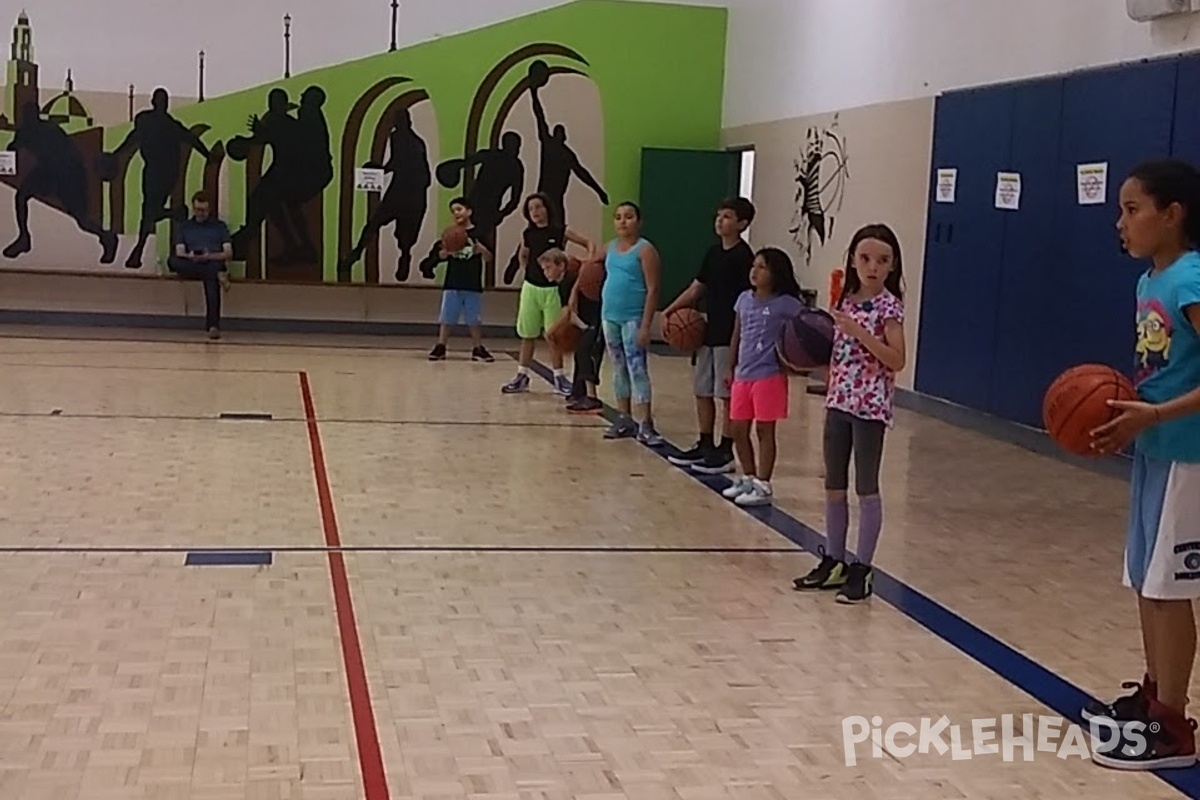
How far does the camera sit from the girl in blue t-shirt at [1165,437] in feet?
11.6

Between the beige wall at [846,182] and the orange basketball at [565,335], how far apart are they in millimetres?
2736

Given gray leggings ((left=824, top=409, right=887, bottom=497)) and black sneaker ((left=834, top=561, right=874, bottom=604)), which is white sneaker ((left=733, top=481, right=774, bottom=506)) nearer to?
black sneaker ((left=834, top=561, right=874, bottom=604))

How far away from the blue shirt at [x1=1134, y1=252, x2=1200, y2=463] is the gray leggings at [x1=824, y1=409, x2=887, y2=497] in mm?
1379

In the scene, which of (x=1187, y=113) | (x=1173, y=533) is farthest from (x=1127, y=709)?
(x=1187, y=113)

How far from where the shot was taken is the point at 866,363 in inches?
194

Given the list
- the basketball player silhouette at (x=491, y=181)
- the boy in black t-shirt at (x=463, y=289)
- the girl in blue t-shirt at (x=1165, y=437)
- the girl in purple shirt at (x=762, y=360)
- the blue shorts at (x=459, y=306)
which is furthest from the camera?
the basketball player silhouette at (x=491, y=181)

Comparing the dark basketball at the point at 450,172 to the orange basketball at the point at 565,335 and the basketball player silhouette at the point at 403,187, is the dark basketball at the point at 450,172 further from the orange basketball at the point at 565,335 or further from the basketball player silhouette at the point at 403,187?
the orange basketball at the point at 565,335

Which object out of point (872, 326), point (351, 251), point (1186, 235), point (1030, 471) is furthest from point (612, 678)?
point (351, 251)

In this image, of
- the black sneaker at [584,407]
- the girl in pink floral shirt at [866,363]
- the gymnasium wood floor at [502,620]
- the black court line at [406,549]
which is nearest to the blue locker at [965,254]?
the gymnasium wood floor at [502,620]

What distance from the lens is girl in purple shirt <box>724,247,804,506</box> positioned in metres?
6.36

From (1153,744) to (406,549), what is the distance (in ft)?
9.73

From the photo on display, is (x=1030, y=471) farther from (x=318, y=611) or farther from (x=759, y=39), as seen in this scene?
(x=759, y=39)

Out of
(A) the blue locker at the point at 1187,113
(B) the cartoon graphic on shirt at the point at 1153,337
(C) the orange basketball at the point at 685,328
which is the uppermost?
(A) the blue locker at the point at 1187,113

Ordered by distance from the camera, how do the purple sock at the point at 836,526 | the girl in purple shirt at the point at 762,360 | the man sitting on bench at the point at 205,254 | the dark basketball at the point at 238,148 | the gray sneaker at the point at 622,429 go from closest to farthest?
the purple sock at the point at 836,526, the girl in purple shirt at the point at 762,360, the gray sneaker at the point at 622,429, the man sitting on bench at the point at 205,254, the dark basketball at the point at 238,148
